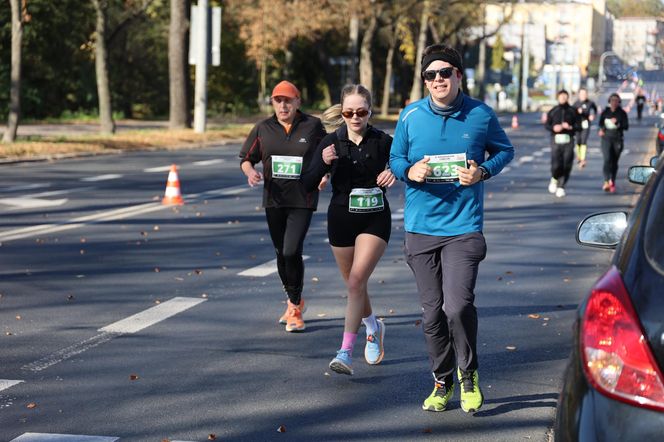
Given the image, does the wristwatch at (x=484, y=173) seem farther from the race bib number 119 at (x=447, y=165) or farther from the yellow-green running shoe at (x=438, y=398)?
the yellow-green running shoe at (x=438, y=398)

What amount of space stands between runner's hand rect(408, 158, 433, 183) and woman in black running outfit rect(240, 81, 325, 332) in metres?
2.52

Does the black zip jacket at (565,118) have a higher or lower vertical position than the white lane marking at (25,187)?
higher

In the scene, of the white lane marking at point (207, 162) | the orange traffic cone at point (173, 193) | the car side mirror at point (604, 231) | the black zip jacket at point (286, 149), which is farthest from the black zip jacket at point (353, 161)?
the white lane marking at point (207, 162)

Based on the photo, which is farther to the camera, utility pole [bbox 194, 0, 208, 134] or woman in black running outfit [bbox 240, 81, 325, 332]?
utility pole [bbox 194, 0, 208, 134]

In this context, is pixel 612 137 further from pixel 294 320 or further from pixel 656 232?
pixel 656 232

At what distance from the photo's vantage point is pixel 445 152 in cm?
635

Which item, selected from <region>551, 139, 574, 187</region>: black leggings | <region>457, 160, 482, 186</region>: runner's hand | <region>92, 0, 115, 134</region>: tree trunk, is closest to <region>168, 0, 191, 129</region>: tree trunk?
<region>92, 0, 115, 134</region>: tree trunk

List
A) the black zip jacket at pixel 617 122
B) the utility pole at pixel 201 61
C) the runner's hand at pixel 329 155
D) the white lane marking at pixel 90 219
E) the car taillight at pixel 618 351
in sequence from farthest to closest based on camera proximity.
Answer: the utility pole at pixel 201 61 → the black zip jacket at pixel 617 122 → the white lane marking at pixel 90 219 → the runner's hand at pixel 329 155 → the car taillight at pixel 618 351

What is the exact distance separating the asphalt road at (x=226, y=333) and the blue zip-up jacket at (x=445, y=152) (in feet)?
3.10

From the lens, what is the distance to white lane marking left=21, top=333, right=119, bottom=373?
7340 millimetres

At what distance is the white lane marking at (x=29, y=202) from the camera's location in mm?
17297

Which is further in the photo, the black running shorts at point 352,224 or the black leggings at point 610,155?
the black leggings at point 610,155

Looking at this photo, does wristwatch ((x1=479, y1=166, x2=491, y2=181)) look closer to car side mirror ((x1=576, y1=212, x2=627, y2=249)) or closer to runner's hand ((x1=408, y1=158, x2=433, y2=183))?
runner's hand ((x1=408, y1=158, x2=433, y2=183))

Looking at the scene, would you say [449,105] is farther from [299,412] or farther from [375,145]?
[299,412]
